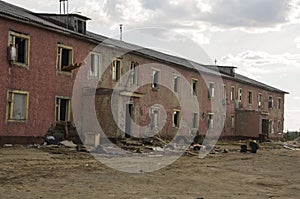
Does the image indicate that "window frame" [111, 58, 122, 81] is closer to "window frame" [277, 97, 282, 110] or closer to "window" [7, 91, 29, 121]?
"window" [7, 91, 29, 121]

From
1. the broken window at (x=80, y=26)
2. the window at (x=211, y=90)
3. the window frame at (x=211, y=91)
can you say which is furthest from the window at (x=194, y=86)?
the broken window at (x=80, y=26)

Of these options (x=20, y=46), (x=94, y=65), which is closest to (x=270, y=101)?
(x=94, y=65)

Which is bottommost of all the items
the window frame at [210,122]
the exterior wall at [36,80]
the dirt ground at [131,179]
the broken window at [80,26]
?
the dirt ground at [131,179]

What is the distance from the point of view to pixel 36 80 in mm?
→ 23641

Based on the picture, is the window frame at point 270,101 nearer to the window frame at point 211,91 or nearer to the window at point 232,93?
the window at point 232,93

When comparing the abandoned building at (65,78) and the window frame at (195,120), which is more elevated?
the abandoned building at (65,78)

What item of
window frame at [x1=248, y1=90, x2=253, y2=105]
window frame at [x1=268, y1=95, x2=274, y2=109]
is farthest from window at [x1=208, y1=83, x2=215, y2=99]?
window frame at [x1=268, y1=95, x2=274, y2=109]

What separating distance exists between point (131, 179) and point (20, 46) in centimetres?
1206

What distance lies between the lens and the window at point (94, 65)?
91.0ft

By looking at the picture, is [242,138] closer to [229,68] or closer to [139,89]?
[229,68]

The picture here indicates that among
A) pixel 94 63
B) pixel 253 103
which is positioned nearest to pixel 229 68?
pixel 253 103

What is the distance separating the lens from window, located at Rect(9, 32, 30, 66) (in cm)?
2220

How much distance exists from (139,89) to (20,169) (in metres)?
19.0

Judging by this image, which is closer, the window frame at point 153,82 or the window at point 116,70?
the window at point 116,70
